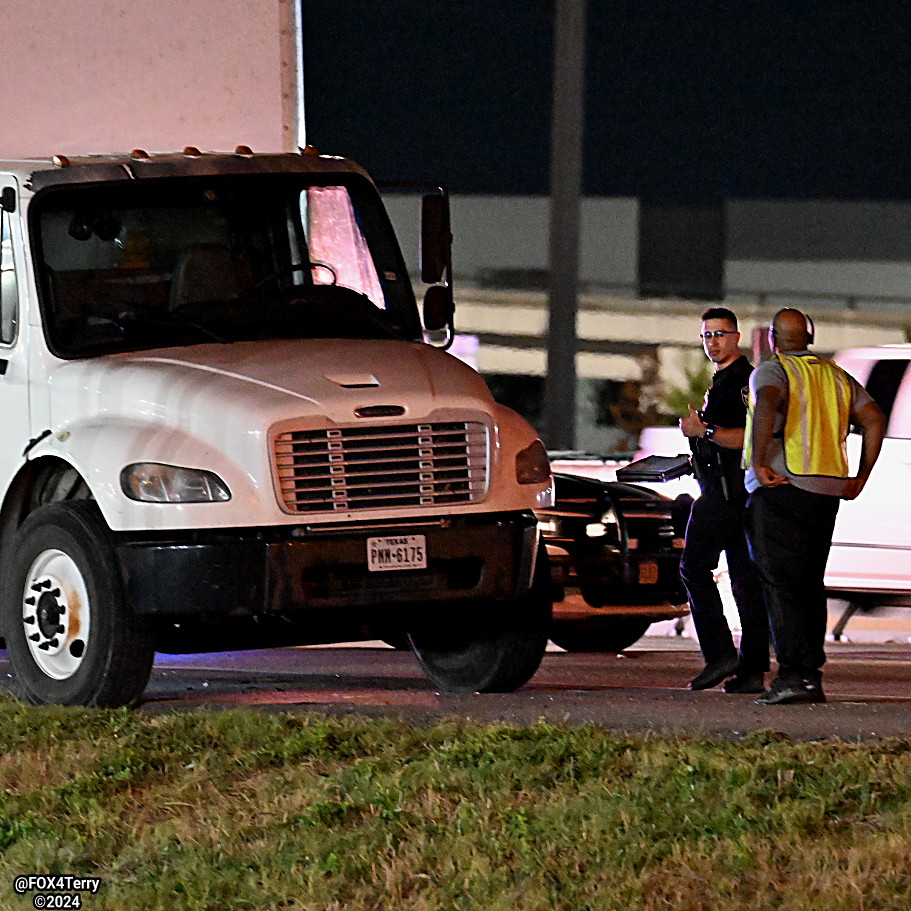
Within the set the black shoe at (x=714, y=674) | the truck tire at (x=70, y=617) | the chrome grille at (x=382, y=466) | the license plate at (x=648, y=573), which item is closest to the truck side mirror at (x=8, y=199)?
the truck tire at (x=70, y=617)

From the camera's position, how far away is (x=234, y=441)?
356 inches

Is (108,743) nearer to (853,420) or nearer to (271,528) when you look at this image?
(271,528)

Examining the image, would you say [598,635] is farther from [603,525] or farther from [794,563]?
[794,563]

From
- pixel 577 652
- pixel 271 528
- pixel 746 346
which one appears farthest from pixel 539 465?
pixel 746 346

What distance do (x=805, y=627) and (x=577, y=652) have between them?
4.17 meters

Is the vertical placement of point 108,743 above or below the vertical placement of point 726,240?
above

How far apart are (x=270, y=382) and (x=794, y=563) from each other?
237cm

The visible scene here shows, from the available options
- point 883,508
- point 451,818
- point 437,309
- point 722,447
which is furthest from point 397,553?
point 883,508

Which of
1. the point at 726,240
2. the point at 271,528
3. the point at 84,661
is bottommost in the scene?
the point at 726,240

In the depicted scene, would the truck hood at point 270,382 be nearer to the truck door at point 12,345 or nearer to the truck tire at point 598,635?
the truck door at point 12,345

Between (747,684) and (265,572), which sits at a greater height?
(265,572)

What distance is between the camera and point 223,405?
29.9ft

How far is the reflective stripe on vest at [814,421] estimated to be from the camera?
959 centimetres

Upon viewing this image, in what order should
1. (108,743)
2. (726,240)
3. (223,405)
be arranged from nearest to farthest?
(108,743) → (223,405) → (726,240)
